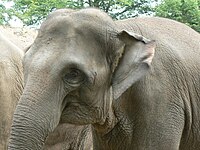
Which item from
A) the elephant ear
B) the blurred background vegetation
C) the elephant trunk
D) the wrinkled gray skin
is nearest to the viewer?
the elephant trunk

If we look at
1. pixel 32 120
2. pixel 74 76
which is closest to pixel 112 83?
pixel 74 76

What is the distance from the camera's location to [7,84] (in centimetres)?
A: 564

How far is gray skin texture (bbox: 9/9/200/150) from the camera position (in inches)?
122

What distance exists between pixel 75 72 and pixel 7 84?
254 centimetres

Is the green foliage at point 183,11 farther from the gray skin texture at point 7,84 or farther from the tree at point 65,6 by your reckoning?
the gray skin texture at point 7,84

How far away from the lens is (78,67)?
126 inches

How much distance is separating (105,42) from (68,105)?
0.41m

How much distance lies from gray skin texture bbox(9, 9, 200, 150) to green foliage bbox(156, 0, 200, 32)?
45.4ft

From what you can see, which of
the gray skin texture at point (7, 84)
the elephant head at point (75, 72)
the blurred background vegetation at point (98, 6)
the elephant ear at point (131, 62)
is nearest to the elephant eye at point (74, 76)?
the elephant head at point (75, 72)

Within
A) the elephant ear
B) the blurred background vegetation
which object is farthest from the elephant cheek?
the blurred background vegetation

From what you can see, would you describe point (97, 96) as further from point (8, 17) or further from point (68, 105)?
point (8, 17)

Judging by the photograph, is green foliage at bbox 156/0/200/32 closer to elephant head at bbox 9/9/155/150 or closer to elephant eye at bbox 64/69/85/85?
elephant head at bbox 9/9/155/150

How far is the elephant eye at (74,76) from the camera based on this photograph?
3203 mm

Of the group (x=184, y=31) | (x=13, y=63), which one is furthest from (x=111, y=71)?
(x=13, y=63)
